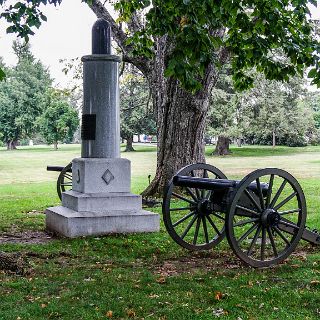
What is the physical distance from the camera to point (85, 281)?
6156mm

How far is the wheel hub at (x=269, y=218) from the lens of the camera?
6.69m

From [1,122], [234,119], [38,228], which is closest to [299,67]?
[38,228]

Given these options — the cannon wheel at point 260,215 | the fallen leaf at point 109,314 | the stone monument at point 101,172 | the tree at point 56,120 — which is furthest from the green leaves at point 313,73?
the tree at point 56,120

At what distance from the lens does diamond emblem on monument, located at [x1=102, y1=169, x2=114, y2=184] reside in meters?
9.45

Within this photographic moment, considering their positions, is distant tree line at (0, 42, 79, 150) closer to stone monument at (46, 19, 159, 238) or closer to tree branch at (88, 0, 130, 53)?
tree branch at (88, 0, 130, 53)

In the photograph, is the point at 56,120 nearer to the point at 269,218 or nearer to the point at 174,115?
the point at 174,115

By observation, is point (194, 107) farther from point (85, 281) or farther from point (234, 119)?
point (234, 119)

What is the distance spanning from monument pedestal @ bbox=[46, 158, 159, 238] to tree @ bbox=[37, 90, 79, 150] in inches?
2251

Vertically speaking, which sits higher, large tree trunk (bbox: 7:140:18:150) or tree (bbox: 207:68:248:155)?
tree (bbox: 207:68:248:155)

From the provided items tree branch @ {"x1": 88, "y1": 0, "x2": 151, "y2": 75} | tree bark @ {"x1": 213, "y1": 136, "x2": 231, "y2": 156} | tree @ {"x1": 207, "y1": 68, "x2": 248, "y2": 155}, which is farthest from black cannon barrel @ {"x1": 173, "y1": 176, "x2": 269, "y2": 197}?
tree bark @ {"x1": 213, "y1": 136, "x2": 231, "y2": 156}

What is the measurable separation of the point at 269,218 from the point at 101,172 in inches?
141

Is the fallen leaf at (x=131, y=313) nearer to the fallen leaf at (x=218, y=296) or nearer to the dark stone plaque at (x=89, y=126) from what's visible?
the fallen leaf at (x=218, y=296)

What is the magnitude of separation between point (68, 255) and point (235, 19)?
4540 millimetres

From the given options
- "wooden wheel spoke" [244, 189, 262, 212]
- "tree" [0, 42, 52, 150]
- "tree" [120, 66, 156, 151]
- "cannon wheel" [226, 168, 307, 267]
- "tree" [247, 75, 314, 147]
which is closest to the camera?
"cannon wheel" [226, 168, 307, 267]
